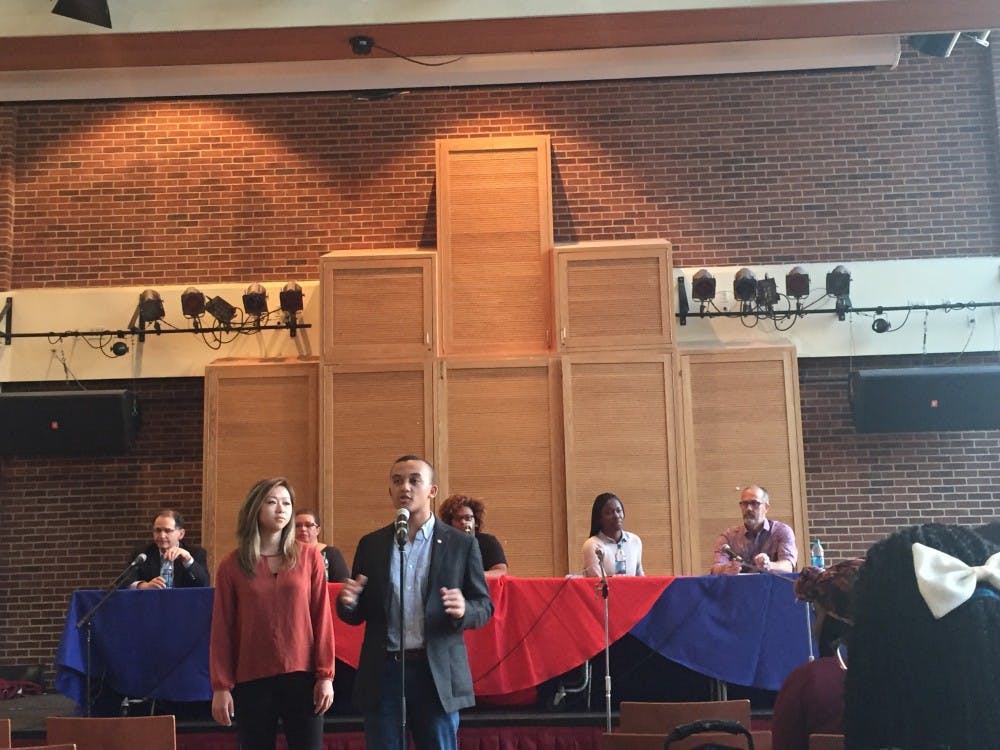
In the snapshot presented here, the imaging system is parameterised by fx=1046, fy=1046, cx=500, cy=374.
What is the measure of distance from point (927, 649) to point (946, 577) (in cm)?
17

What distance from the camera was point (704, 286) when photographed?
9.39m

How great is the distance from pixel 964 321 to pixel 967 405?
89 cm

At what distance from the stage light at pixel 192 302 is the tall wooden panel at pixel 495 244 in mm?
2280

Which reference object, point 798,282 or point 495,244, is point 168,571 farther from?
point 798,282

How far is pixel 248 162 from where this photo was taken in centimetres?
1023

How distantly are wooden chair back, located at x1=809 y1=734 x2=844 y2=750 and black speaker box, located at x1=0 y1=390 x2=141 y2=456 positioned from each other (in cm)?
776

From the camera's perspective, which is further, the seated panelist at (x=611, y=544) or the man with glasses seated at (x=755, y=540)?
the seated panelist at (x=611, y=544)

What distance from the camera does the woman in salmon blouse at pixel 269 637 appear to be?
155 inches

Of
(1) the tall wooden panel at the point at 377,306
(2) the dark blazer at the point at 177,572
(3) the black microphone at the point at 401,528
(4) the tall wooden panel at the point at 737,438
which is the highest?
(1) the tall wooden panel at the point at 377,306

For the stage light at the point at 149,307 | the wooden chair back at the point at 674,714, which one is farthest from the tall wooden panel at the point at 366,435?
the wooden chair back at the point at 674,714

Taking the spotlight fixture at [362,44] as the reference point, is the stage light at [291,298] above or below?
below

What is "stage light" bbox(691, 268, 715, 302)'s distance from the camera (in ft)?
30.8

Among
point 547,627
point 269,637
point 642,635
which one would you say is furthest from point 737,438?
point 269,637

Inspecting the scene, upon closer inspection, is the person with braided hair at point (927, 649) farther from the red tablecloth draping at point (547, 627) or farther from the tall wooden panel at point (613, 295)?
the tall wooden panel at point (613, 295)
